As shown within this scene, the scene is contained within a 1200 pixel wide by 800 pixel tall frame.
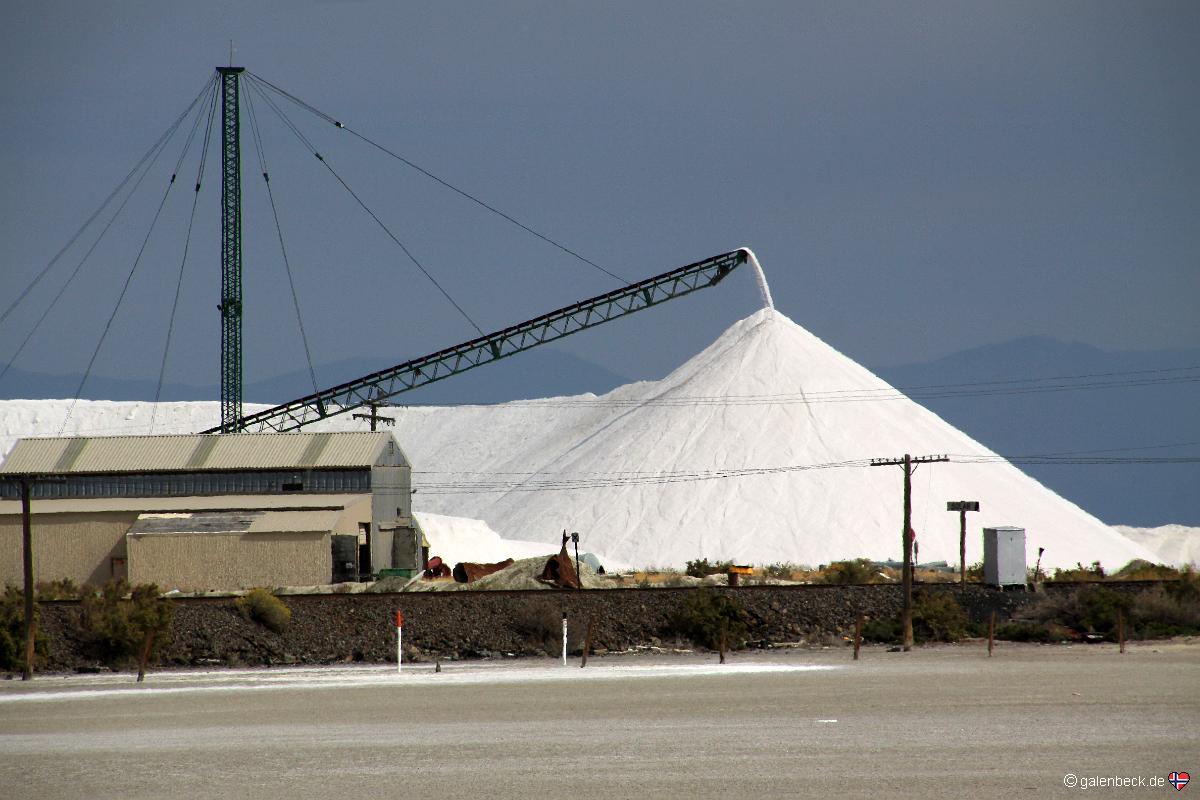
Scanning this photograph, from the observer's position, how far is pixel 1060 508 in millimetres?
74500

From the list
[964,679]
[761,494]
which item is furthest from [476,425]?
[964,679]

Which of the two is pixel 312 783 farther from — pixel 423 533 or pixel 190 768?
pixel 423 533

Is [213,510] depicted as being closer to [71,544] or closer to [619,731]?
[71,544]

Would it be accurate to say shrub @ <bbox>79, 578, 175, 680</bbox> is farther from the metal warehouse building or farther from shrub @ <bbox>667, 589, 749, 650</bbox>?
the metal warehouse building

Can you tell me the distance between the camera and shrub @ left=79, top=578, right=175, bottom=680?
33.1 m

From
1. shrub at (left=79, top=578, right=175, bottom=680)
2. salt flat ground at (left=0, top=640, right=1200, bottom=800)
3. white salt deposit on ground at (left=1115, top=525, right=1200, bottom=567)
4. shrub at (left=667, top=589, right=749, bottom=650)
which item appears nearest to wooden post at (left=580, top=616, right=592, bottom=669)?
salt flat ground at (left=0, top=640, right=1200, bottom=800)

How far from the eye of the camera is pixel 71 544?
51.0 meters

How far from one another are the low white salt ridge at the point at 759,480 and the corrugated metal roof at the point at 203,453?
54.2ft

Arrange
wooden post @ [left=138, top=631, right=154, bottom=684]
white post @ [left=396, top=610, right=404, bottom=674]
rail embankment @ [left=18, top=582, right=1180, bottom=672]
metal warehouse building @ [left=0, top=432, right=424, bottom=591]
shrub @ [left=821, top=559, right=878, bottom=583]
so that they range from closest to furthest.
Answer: wooden post @ [left=138, top=631, right=154, bottom=684]
white post @ [left=396, top=610, right=404, bottom=674]
rail embankment @ [left=18, top=582, right=1180, bottom=672]
metal warehouse building @ [left=0, top=432, right=424, bottom=591]
shrub @ [left=821, top=559, right=878, bottom=583]

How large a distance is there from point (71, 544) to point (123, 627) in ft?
63.2

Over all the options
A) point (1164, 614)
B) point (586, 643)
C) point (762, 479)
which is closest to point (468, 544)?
point (762, 479)

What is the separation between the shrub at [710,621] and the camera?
34750 mm

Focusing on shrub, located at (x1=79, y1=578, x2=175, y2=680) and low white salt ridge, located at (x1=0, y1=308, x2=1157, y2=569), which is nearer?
shrub, located at (x1=79, y1=578, x2=175, y2=680)

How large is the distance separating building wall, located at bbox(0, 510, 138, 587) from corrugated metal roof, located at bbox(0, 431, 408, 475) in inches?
131
